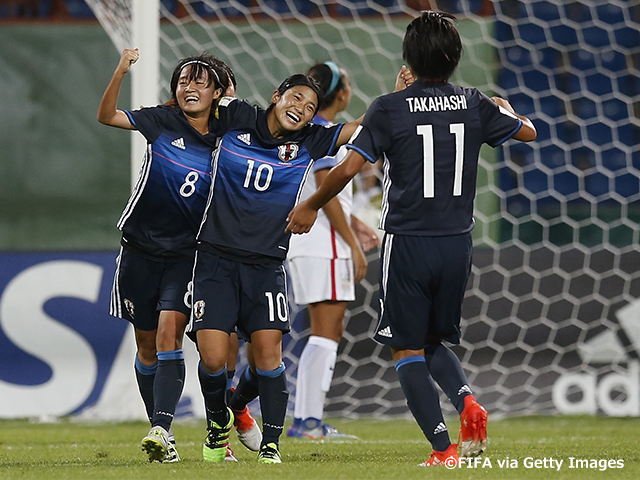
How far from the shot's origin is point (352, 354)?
6262mm

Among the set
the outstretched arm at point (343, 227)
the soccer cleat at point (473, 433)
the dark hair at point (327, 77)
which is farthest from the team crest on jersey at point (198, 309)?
the dark hair at point (327, 77)

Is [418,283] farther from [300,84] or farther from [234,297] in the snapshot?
[300,84]

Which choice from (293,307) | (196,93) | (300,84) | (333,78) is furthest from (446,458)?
(293,307)

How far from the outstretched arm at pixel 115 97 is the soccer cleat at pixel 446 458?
1.60 metres

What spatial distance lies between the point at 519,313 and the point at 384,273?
9.74ft

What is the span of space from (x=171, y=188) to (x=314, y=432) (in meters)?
1.63

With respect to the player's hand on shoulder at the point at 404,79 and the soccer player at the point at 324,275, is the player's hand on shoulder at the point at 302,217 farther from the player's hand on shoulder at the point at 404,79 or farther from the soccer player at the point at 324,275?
the soccer player at the point at 324,275

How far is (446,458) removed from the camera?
130 inches

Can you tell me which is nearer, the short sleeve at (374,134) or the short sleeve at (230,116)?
the short sleeve at (374,134)

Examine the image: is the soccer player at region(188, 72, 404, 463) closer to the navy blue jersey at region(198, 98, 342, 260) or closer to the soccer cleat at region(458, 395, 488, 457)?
the navy blue jersey at region(198, 98, 342, 260)

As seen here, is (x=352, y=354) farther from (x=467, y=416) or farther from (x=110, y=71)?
(x=467, y=416)

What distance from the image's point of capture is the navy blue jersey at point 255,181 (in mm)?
3656

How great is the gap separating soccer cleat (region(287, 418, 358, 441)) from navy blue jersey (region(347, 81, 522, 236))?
1715 mm

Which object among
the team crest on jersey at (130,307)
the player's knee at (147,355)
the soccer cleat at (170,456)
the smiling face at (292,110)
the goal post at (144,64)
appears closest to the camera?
the soccer cleat at (170,456)
